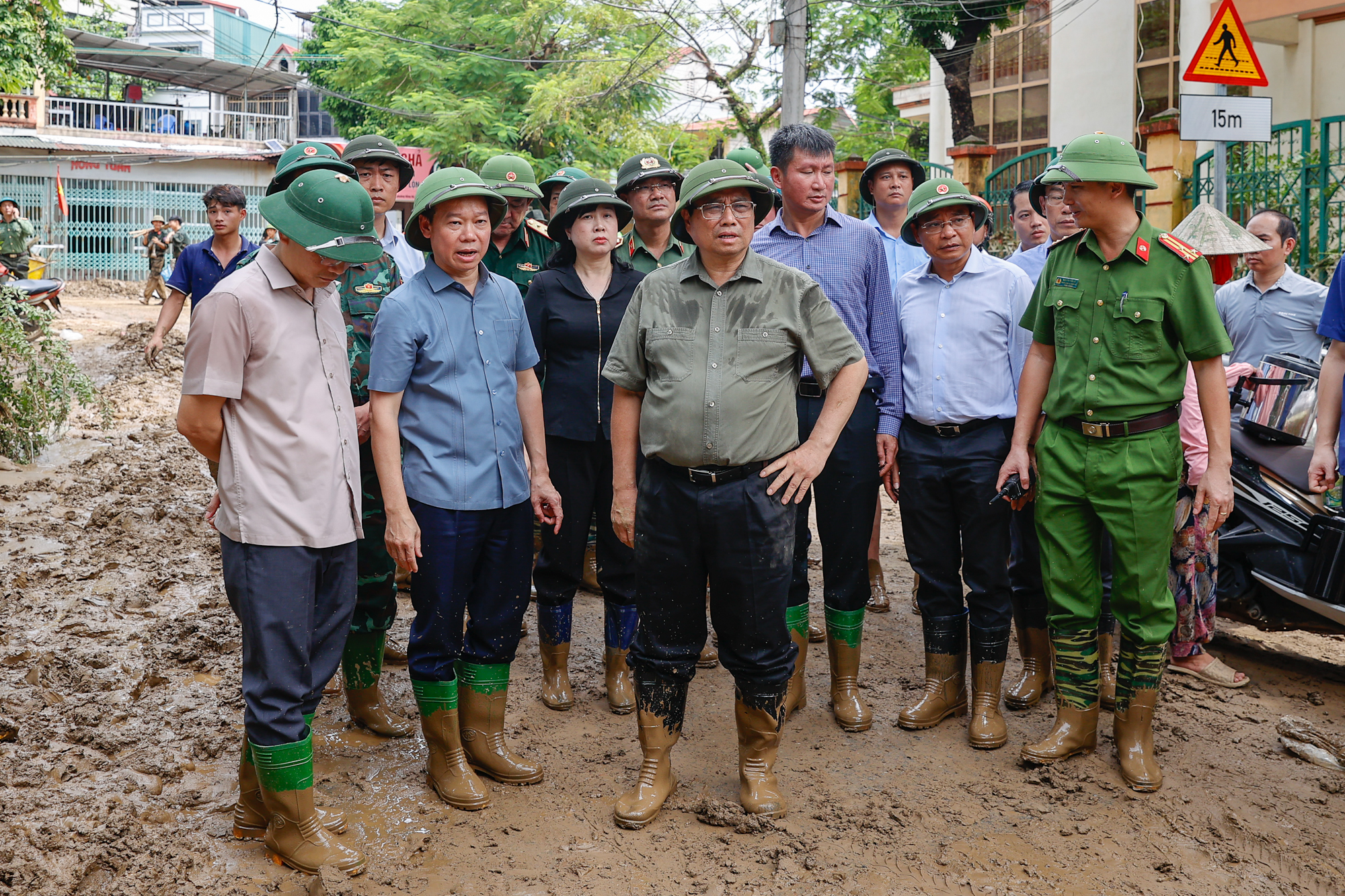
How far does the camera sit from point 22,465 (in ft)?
28.5

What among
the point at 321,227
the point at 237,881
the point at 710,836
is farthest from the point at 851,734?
Answer: the point at 321,227

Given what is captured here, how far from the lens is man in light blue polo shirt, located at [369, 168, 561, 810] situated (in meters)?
3.57

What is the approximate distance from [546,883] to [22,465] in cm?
732

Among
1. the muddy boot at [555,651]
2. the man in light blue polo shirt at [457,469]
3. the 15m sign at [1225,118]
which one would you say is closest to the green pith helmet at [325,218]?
the man in light blue polo shirt at [457,469]

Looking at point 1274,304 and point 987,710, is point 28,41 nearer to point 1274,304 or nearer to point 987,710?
point 1274,304

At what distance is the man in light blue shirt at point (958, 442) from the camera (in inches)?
166

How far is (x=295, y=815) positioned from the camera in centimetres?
320

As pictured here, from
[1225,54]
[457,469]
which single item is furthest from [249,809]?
[1225,54]

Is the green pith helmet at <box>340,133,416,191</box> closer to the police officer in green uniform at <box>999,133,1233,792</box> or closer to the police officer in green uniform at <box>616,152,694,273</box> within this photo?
the police officer in green uniform at <box>616,152,694,273</box>

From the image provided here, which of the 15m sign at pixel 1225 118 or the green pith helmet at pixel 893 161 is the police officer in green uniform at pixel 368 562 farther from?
the 15m sign at pixel 1225 118

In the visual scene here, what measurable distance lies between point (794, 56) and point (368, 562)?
34.3ft

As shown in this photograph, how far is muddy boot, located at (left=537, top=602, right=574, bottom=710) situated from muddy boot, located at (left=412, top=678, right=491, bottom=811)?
2.80 feet

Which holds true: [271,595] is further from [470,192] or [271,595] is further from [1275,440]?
[1275,440]

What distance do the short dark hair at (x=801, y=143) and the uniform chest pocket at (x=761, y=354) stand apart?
1.08 metres
